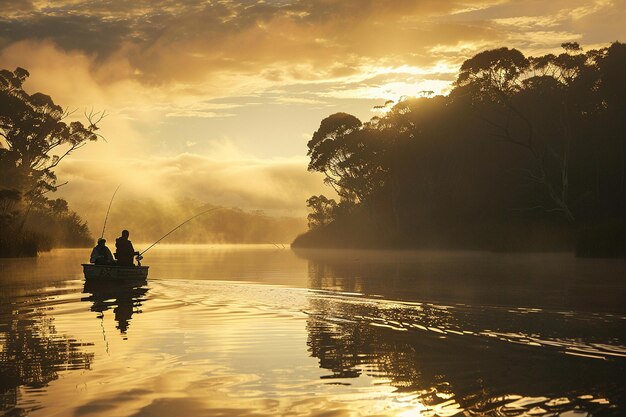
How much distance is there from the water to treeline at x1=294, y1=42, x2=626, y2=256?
33.8 m

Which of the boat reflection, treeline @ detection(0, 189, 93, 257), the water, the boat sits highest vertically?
treeline @ detection(0, 189, 93, 257)

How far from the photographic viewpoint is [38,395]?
9430mm

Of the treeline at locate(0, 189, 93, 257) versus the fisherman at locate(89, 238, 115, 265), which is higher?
the treeline at locate(0, 189, 93, 257)

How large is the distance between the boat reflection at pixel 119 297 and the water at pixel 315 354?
0.38 feet

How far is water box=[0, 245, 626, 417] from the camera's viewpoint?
30.0 ft

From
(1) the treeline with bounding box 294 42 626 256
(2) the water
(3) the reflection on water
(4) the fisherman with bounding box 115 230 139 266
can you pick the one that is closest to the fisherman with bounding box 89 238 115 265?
(4) the fisherman with bounding box 115 230 139 266

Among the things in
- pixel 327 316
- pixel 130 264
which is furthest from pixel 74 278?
pixel 327 316

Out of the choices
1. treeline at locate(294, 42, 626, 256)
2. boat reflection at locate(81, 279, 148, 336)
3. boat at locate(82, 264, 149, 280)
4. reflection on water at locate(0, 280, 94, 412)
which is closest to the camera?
reflection on water at locate(0, 280, 94, 412)

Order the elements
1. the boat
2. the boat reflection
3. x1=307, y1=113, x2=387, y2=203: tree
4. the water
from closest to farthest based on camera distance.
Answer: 1. the water
2. the boat reflection
3. the boat
4. x1=307, y1=113, x2=387, y2=203: tree

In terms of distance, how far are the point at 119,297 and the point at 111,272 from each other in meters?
4.24

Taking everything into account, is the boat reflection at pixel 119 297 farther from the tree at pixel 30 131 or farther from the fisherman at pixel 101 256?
the tree at pixel 30 131

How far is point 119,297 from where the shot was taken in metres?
25.4

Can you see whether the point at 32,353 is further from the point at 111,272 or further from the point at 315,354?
the point at 111,272

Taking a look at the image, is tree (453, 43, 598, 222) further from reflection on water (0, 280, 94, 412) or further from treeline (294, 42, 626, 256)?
reflection on water (0, 280, 94, 412)
